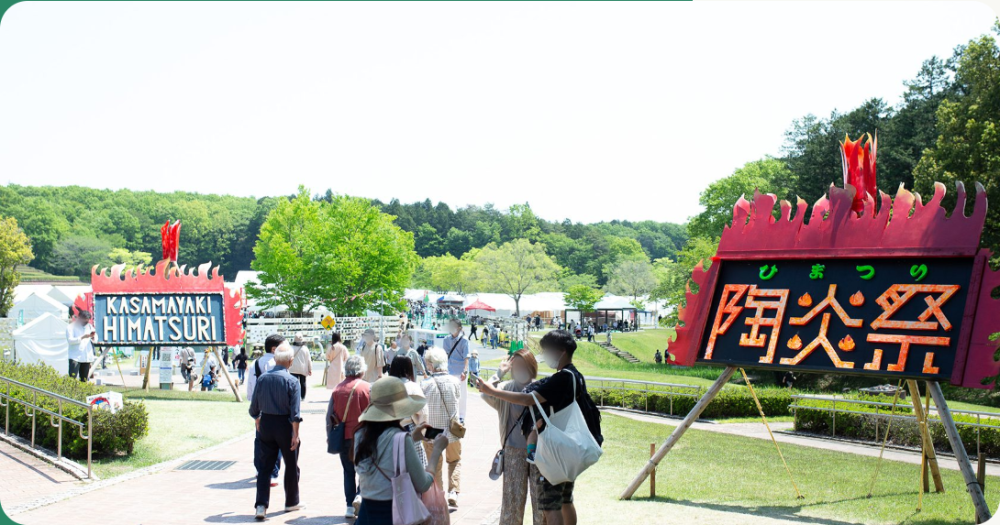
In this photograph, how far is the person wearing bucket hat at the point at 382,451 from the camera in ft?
15.5

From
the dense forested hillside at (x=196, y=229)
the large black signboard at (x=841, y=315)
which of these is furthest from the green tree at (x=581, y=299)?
the large black signboard at (x=841, y=315)

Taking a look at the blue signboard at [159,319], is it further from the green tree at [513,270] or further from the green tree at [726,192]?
the green tree at [513,270]

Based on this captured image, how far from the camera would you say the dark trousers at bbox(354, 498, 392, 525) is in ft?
15.8

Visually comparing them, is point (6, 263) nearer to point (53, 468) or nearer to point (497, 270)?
point (497, 270)

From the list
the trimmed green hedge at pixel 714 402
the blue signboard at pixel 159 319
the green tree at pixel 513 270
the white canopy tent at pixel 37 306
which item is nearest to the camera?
the blue signboard at pixel 159 319

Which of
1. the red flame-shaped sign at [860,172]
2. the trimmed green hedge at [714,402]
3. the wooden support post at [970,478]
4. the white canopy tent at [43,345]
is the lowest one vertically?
the trimmed green hedge at [714,402]

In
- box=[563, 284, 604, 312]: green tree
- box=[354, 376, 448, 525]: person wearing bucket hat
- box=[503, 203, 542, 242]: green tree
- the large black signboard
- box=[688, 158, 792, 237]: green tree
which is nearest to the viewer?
box=[354, 376, 448, 525]: person wearing bucket hat

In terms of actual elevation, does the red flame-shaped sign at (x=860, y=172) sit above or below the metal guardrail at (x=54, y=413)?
above

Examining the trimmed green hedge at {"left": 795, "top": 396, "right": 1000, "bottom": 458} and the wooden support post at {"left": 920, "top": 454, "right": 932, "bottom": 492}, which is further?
the trimmed green hedge at {"left": 795, "top": 396, "right": 1000, "bottom": 458}

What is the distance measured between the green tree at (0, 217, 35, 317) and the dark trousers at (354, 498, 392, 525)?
55.7m

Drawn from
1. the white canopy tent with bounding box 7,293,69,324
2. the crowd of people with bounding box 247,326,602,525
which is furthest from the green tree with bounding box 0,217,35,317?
the crowd of people with bounding box 247,326,602,525

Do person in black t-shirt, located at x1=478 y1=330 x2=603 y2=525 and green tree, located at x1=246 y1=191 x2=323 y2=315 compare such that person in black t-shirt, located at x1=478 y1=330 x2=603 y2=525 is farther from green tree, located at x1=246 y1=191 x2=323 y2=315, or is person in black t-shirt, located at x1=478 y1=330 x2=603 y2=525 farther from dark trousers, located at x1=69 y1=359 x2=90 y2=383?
green tree, located at x1=246 y1=191 x2=323 y2=315

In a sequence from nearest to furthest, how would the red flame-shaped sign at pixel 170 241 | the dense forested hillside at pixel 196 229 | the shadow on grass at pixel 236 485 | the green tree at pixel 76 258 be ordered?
the shadow on grass at pixel 236 485 → the red flame-shaped sign at pixel 170 241 → the green tree at pixel 76 258 → the dense forested hillside at pixel 196 229

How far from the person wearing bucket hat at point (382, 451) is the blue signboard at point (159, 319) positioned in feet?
52.4
